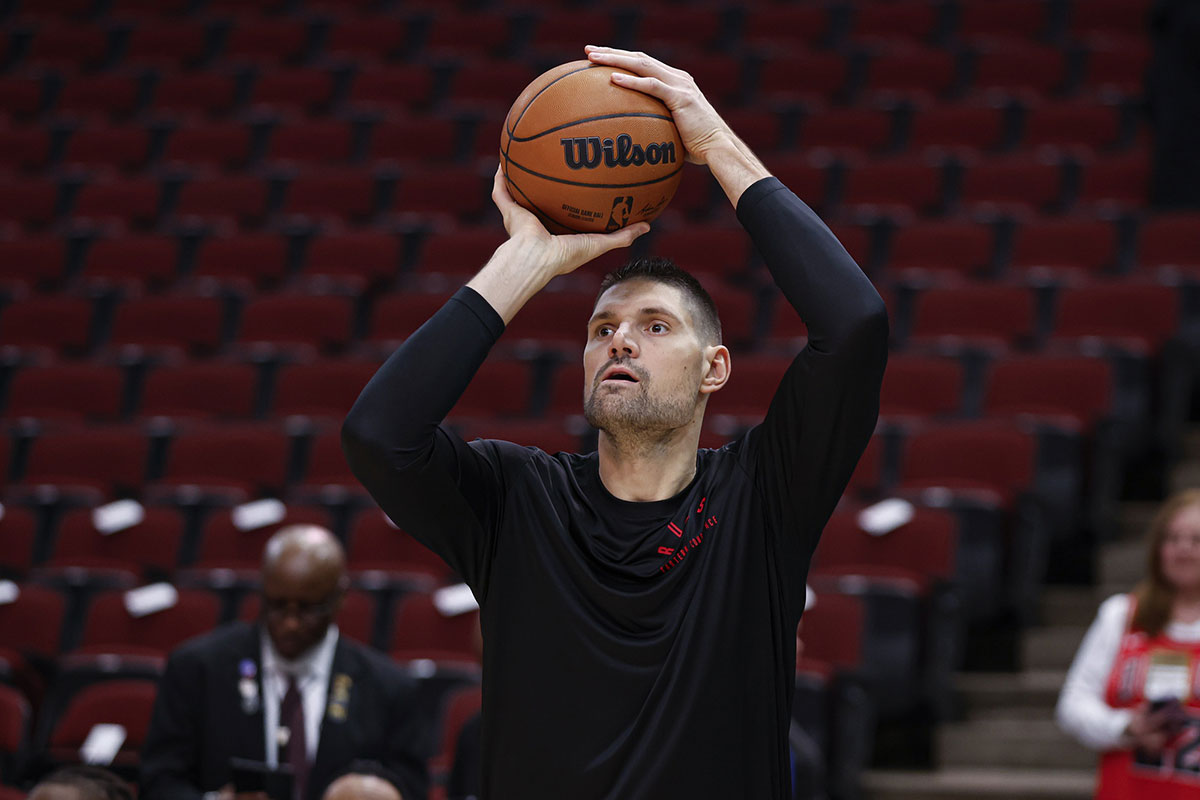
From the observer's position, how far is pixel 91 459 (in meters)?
5.51

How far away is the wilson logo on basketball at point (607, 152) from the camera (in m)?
1.74

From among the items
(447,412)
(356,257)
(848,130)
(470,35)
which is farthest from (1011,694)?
(470,35)

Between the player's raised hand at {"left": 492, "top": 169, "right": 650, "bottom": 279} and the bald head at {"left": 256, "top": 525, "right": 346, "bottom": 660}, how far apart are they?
1.43 metres

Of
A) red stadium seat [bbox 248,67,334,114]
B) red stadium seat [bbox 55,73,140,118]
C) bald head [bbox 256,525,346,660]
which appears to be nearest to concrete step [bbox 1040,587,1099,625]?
bald head [bbox 256,525,346,660]

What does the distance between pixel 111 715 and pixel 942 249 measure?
4.01 meters

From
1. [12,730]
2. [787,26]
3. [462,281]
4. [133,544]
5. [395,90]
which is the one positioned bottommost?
[12,730]

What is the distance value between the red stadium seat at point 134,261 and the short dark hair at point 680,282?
18.4 ft

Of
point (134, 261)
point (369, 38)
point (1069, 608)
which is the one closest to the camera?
point (1069, 608)

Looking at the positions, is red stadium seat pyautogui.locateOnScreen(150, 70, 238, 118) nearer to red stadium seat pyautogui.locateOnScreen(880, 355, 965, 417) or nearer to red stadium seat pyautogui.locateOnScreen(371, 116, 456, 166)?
red stadium seat pyautogui.locateOnScreen(371, 116, 456, 166)

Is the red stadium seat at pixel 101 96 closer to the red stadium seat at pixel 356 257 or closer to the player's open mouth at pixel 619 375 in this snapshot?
the red stadium seat at pixel 356 257

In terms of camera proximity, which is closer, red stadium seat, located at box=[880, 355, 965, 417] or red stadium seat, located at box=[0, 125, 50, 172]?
red stadium seat, located at box=[880, 355, 965, 417]

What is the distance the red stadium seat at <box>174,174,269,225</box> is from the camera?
24.4 ft

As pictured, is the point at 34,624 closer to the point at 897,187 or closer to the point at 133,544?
the point at 133,544

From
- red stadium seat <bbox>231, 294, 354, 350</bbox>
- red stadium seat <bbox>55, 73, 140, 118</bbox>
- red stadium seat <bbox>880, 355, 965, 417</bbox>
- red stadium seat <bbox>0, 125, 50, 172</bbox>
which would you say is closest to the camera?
red stadium seat <bbox>880, 355, 965, 417</bbox>
